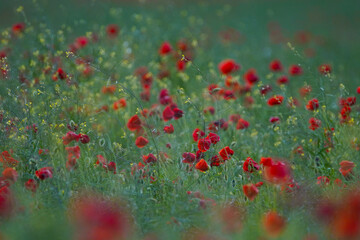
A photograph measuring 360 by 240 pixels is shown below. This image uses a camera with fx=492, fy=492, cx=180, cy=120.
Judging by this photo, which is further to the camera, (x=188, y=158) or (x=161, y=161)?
(x=161, y=161)

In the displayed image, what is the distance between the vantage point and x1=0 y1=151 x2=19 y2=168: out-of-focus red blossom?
2.35 meters

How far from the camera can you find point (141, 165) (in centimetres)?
253

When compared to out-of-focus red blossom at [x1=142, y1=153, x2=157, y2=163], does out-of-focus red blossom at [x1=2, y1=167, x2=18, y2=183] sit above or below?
above

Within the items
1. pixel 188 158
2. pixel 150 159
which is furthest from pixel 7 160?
pixel 188 158

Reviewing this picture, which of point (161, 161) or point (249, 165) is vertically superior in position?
point (249, 165)

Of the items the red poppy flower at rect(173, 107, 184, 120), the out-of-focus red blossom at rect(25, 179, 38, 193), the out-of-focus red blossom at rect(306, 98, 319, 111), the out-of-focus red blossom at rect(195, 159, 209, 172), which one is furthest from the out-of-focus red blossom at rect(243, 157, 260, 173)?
the out-of-focus red blossom at rect(25, 179, 38, 193)

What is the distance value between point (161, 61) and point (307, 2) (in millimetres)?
5952

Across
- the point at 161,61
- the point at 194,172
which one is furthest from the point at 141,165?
the point at 161,61

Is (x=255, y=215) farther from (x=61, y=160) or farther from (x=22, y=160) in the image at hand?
(x=22, y=160)

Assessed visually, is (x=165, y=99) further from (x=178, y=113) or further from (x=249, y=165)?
(x=249, y=165)

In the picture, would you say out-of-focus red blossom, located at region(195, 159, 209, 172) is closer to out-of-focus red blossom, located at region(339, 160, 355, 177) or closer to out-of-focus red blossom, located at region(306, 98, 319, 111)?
out-of-focus red blossom, located at region(339, 160, 355, 177)

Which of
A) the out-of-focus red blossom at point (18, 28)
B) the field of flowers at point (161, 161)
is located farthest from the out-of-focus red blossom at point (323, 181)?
the out-of-focus red blossom at point (18, 28)

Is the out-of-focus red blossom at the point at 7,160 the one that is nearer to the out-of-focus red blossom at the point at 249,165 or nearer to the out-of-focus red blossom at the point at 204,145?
the out-of-focus red blossom at the point at 204,145

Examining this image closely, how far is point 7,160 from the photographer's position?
2.35 m
